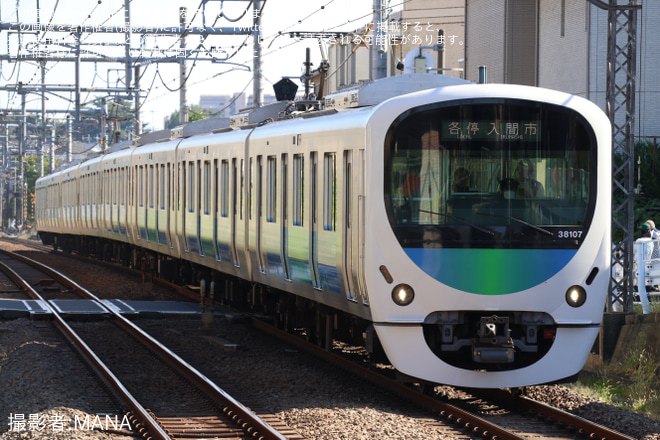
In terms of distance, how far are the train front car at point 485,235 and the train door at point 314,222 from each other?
1.91 m

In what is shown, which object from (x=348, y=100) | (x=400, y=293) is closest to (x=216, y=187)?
(x=348, y=100)

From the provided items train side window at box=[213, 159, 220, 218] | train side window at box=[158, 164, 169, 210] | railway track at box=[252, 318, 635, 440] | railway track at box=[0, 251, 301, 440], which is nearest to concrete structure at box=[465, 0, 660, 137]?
train side window at box=[158, 164, 169, 210]

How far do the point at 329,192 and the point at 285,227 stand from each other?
187 centimetres

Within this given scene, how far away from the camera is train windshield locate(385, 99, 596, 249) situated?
9.22 meters

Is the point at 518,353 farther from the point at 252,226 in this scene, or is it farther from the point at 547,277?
the point at 252,226

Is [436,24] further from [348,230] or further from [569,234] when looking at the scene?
[569,234]

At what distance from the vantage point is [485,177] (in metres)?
9.25

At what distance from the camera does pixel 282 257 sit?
12586mm

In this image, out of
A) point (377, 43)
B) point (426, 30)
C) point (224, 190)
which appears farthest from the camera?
point (426, 30)

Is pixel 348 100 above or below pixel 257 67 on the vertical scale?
below

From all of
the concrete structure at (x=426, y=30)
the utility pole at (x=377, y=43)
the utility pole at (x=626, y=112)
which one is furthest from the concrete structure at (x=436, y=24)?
the utility pole at (x=626, y=112)

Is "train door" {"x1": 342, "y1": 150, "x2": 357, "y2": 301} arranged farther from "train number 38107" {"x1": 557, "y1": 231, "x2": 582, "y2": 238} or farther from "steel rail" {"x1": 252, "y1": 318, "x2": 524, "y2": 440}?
"train number 38107" {"x1": 557, "y1": 231, "x2": 582, "y2": 238}

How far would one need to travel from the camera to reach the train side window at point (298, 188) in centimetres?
1171

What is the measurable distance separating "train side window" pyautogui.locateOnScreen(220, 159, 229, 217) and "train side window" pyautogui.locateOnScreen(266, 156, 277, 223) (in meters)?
2.20
